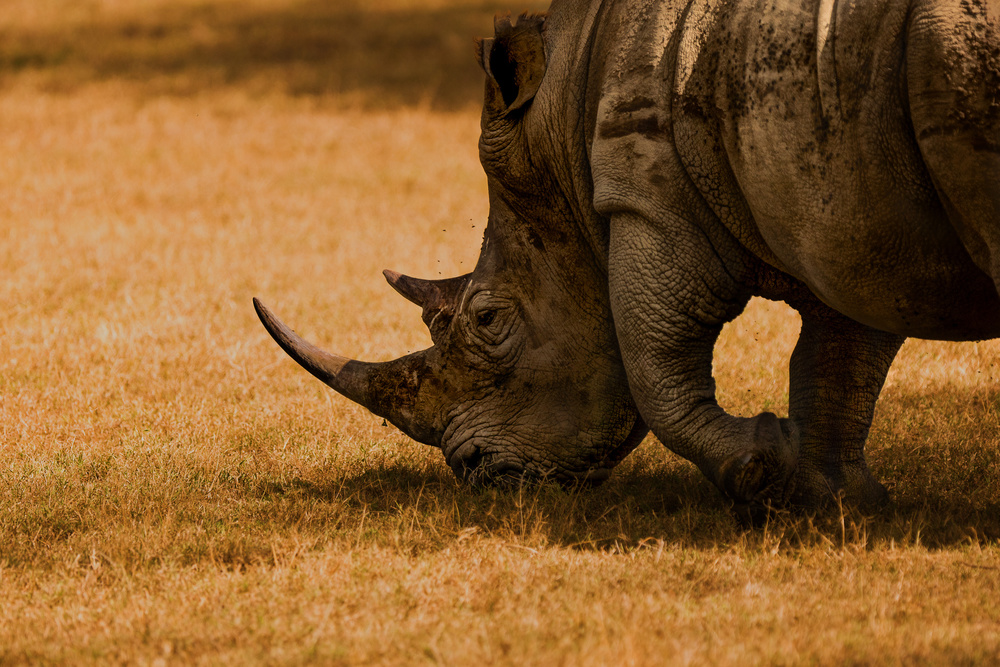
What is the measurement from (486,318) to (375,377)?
0.60m

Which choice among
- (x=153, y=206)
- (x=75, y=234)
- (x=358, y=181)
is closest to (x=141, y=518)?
(x=75, y=234)

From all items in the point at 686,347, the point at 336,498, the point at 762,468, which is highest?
the point at 686,347

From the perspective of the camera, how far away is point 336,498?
16.8 ft

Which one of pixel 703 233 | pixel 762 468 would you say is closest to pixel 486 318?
pixel 703 233

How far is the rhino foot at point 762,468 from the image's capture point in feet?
14.1

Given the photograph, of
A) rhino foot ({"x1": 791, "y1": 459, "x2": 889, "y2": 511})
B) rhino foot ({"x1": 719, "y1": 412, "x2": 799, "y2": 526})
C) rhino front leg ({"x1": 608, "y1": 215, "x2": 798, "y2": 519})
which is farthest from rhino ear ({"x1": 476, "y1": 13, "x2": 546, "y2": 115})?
rhino foot ({"x1": 791, "y1": 459, "x2": 889, "y2": 511})

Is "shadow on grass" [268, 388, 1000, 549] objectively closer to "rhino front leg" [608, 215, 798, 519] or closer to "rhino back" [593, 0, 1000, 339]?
"rhino front leg" [608, 215, 798, 519]

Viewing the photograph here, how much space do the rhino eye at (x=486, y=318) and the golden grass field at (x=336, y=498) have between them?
73 centimetres

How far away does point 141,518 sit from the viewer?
4.90 metres

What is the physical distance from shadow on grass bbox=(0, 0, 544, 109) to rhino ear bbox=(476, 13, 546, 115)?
12245 millimetres

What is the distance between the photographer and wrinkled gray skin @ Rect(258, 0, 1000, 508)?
383cm

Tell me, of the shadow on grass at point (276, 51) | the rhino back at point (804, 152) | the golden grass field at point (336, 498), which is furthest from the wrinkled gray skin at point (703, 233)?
the shadow on grass at point (276, 51)

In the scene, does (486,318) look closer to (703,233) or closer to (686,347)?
(686,347)

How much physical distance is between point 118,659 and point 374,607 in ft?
2.67
